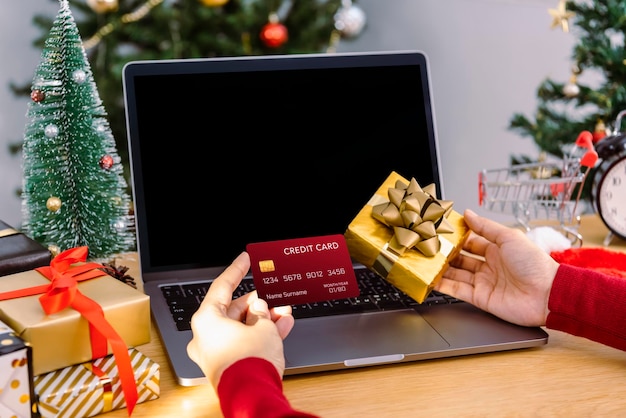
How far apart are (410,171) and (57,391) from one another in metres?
0.64

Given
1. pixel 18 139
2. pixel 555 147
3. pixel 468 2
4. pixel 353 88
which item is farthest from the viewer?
pixel 468 2

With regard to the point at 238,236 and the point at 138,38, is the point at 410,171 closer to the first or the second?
the point at 238,236

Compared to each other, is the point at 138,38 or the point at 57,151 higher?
the point at 138,38

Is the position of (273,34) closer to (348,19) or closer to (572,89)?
(348,19)

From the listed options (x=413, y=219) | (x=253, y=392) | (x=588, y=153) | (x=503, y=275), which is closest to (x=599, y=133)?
(x=588, y=153)

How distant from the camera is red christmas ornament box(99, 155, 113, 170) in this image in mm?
1005

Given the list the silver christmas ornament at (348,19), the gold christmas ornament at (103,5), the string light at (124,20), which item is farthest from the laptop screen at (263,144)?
the silver christmas ornament at (348,19)

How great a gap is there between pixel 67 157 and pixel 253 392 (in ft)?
1.91

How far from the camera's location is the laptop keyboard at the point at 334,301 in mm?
859

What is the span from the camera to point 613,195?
49.2 inches

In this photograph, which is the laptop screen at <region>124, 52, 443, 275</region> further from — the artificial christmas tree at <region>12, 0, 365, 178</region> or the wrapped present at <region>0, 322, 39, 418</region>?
the artificial christmas tree at <region>12, 0, 365, 178</region>

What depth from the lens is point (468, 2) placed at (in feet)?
9.01

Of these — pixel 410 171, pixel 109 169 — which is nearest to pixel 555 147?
pixel 410 171

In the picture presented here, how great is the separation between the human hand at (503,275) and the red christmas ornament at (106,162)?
53 cm
